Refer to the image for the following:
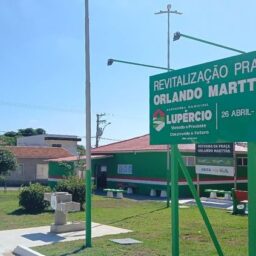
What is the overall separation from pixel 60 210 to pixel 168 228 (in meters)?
3.19

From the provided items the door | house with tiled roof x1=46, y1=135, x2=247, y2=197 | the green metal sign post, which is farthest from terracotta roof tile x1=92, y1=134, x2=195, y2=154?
the green metal sign post

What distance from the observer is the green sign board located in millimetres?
7219

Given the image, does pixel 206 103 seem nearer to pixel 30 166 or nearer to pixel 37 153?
pixel 30 166

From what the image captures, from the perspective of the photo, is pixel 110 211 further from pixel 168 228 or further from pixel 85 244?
pixel 85 244

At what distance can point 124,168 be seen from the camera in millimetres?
33469

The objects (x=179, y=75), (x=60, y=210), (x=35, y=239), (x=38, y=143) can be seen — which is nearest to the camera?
(x=179, y=75)

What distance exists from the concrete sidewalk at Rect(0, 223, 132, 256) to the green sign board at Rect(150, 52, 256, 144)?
4.82 m

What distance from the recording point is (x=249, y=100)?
7.18 meters

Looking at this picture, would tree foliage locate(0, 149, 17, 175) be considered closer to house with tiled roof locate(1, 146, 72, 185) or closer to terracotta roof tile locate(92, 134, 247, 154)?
terracotta roof tile locate(92, 134, 247, 154)

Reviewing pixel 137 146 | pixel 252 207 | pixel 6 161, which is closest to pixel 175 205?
pixel 252 207

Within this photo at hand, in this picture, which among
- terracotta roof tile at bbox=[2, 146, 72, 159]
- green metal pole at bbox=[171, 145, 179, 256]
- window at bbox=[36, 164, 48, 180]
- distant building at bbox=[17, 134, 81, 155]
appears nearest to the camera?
green metal pole at bbox=[171, 145, 179, 256]

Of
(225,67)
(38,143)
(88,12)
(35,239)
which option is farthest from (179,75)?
(38,143)

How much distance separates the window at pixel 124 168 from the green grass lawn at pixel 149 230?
36.5 feet

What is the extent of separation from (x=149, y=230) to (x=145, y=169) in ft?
57.8
